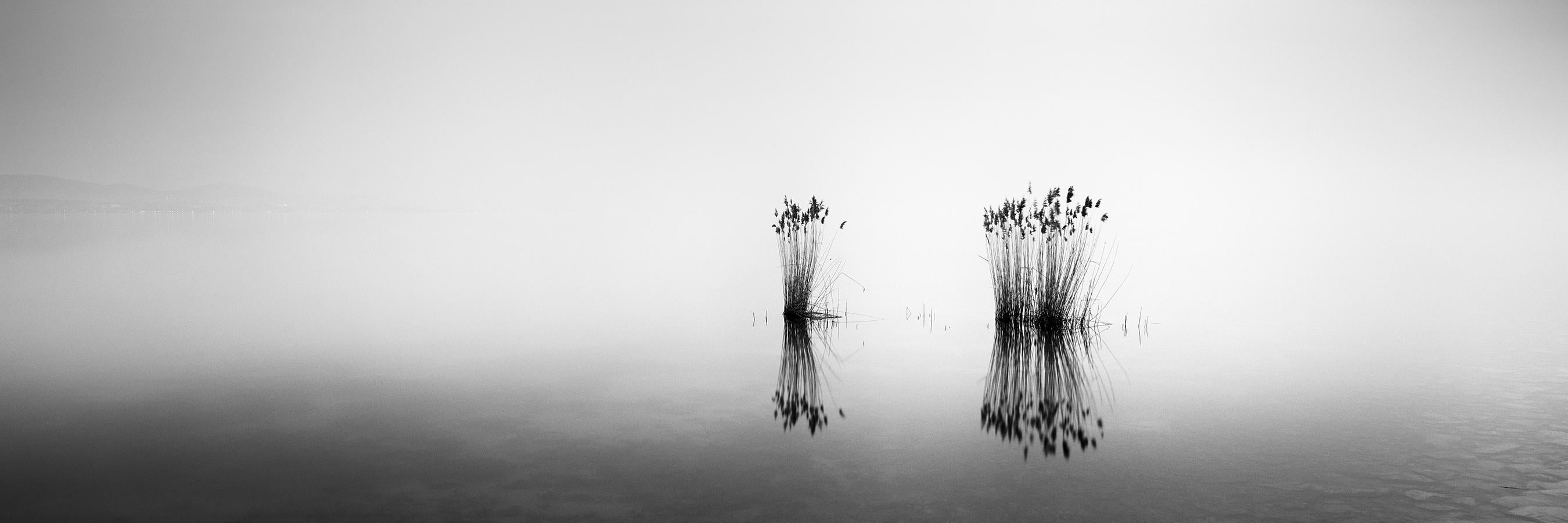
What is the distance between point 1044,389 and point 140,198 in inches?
6450

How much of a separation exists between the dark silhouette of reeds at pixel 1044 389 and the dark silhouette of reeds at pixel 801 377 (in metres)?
0.81

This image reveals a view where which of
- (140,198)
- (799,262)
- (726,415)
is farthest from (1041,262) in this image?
(140,198)

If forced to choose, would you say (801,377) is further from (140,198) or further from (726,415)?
(140,198)

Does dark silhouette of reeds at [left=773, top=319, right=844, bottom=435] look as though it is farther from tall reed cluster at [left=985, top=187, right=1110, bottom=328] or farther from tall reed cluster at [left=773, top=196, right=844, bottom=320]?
tall reed cluster at [left=985, top=187, right=1110, bottom=328]

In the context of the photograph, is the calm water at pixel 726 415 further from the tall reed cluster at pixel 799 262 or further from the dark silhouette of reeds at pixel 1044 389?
the tall reed cluster at pixel 799 262

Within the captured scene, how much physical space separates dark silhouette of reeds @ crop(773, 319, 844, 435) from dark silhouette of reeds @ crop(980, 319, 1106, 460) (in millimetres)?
815

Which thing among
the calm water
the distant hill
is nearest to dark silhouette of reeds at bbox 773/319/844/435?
the calm water

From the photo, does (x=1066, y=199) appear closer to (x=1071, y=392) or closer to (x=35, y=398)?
(x=1071, y=392)

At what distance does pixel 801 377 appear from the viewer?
18.7ft

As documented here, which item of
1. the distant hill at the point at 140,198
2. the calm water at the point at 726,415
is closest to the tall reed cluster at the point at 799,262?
the calm water at the point at 726,415

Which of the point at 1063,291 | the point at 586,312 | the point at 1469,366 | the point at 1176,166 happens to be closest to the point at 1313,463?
the point at 1469,366

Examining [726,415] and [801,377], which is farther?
[801,377]

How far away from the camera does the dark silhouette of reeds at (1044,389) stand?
4.20m

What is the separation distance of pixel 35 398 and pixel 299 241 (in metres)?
20.8
